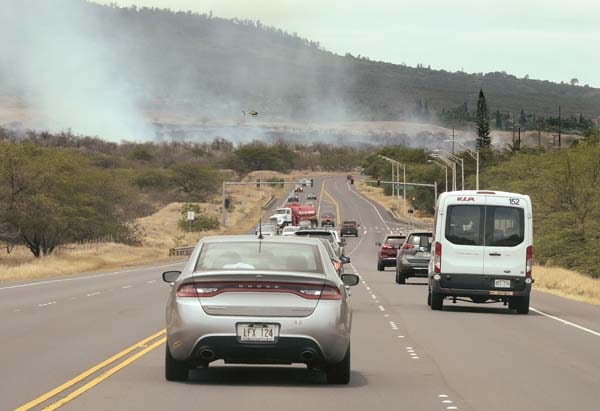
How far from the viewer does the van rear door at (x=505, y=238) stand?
2866 centimetres

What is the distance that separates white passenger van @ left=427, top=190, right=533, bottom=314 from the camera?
2862cm

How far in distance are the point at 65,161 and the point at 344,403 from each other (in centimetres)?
7338

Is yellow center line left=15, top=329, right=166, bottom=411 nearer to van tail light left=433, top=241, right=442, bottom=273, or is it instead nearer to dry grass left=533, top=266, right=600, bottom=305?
van tail light left=433, top=241, right=442, bottom=273

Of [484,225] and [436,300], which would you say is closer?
[484,225]

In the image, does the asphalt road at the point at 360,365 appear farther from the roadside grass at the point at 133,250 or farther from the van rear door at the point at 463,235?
the roadside grass at the point at 133,250

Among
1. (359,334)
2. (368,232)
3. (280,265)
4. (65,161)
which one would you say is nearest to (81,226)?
(65,161)

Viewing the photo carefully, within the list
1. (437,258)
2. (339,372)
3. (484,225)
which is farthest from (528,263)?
(339,372)

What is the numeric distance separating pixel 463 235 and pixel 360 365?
1277cm

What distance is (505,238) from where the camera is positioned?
94.6ft

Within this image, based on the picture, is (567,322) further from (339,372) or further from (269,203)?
(269,203)

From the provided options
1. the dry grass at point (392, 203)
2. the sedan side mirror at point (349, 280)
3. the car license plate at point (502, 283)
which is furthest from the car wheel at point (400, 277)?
the dry grass at point (392, 203)

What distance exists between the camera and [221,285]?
13.5 meters

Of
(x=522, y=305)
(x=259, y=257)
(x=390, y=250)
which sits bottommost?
(x=390, y=250)

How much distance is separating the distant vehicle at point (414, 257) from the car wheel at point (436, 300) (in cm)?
1184
